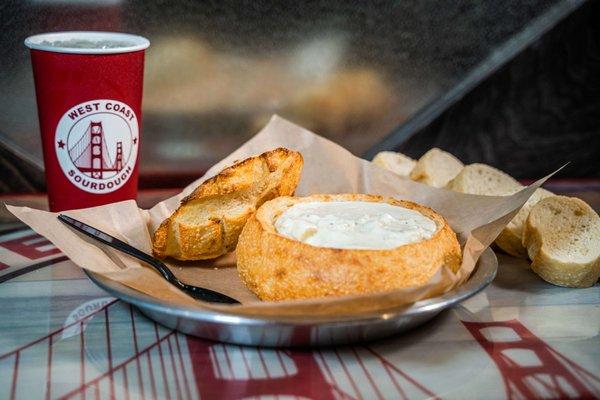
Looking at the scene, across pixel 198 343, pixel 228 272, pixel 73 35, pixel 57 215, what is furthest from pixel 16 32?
pixel 198 343

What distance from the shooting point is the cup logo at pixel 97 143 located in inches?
53.5

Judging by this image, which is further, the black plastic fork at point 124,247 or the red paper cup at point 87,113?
the red paper cup at point 87,113

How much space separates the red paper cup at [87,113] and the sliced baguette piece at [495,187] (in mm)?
569

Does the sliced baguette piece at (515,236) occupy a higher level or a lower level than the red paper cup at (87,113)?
lower

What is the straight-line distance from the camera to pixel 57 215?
122 centimetres

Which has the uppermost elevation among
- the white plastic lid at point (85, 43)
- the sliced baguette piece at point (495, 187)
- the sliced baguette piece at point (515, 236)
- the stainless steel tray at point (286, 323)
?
the white plastic lid at point (85, 43)

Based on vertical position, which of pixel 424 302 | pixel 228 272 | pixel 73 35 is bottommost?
pixel 228 272

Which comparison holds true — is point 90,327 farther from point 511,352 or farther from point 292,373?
point 511,352

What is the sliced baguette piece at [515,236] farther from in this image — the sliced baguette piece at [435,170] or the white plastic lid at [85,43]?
the white plastic lid at [85,43]

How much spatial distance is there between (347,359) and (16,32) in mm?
971

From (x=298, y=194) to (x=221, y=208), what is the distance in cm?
23

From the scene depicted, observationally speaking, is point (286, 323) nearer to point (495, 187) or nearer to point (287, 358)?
point (287, 358)

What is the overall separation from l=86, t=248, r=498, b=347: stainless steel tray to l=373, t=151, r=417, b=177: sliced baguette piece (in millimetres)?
535

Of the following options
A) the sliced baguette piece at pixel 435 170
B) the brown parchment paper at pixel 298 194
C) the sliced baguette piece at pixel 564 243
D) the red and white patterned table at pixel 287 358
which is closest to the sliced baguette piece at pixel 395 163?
the sliced baguette piece at pixel 435 170
